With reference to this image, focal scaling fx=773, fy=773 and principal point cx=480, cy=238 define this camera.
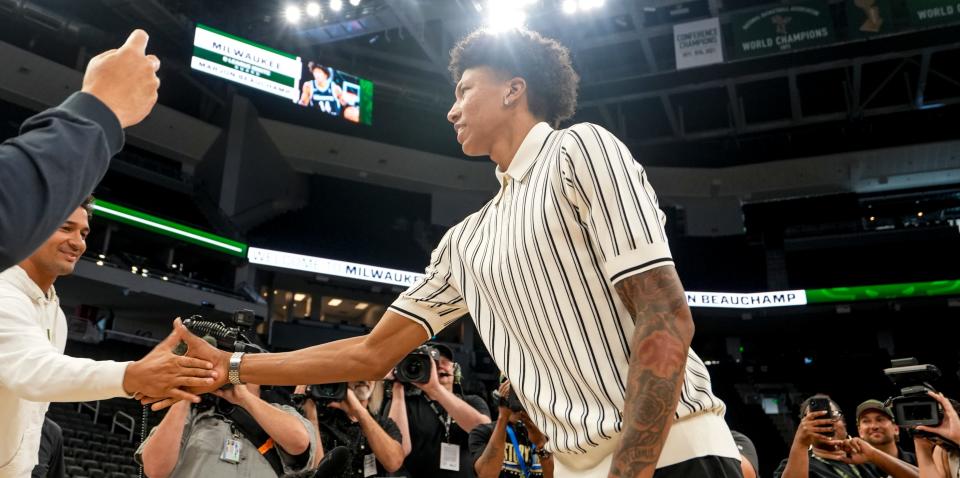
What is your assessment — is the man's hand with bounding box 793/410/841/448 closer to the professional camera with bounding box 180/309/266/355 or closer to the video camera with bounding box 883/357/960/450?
the video camera with bounding box 883/357/960/450

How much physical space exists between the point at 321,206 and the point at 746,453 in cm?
2137

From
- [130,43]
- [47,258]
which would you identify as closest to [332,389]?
[47,258]

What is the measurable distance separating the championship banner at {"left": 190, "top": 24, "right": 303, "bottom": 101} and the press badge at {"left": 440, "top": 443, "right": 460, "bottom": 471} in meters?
15.5

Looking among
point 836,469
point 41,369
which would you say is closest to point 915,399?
point 836,469

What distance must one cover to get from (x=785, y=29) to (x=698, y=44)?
58.8 inches

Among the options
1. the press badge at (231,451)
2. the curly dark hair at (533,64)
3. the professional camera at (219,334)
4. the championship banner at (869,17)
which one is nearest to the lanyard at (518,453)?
the press badge at (231,451)

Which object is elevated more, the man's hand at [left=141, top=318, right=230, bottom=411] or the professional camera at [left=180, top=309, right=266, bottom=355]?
the professional camera at [left=180, top=309, right=266, bottom=355]

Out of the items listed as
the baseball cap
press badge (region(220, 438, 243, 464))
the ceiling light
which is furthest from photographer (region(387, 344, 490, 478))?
the ceiling light

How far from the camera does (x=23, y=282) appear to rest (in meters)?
2.60

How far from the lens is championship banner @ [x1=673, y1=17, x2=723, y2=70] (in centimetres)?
1398

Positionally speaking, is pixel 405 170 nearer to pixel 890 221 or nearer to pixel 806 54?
pixel 806 54

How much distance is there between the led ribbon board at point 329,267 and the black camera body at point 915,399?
17692mm

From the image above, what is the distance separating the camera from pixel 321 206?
24.4 metres

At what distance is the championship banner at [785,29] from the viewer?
13367 mm
